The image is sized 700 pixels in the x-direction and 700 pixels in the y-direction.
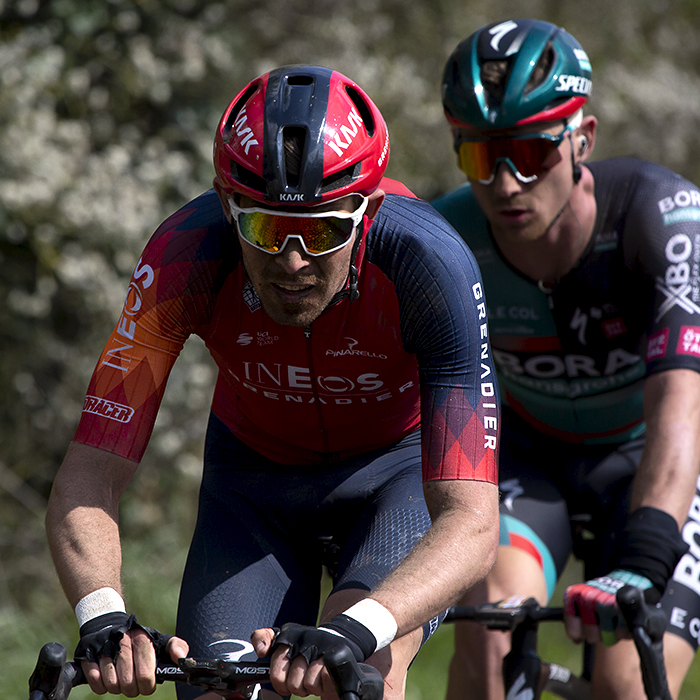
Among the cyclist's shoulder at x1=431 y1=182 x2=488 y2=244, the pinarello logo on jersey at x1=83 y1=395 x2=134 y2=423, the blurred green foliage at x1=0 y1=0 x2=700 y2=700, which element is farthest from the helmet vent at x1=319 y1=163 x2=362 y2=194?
the blurred green foliage at x1=0 y1=0 x2=700 y2=700

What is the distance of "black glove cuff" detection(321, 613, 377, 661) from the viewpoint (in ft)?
6.93

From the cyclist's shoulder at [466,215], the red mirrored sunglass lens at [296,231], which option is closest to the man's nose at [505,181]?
the cyclist's shoulder at [466,215]

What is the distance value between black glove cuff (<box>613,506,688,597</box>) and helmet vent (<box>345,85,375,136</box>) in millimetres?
1541

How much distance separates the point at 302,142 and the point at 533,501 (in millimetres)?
1927

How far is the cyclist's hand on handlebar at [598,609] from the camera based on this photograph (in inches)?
114

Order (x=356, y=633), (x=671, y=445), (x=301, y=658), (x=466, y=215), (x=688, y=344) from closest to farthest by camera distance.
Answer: (x=301, y=658) → (x=356, y=633) → (x=671, y=445) → (x=688, y=344) → (x=466, y=215)

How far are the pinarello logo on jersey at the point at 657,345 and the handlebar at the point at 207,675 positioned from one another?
6.22 feet

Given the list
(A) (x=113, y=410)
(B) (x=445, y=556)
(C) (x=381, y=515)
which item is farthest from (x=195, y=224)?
(B) (x=445, y=556)

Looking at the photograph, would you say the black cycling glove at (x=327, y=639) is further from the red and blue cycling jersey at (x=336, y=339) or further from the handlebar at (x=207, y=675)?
the red and blue cycling jersey at (x=336, y=339)

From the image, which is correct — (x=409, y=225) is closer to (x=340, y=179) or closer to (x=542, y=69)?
(x=340, y=179)

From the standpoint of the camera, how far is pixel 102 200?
5.87 metres

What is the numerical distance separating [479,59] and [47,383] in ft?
12.6

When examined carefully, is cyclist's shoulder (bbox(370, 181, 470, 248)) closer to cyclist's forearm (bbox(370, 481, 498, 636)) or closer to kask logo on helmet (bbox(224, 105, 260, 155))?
kask logo on helmet (bbox(224, 105, 260, 155))

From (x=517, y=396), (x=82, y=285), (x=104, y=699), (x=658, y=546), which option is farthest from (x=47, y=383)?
(x=658, y=546)
